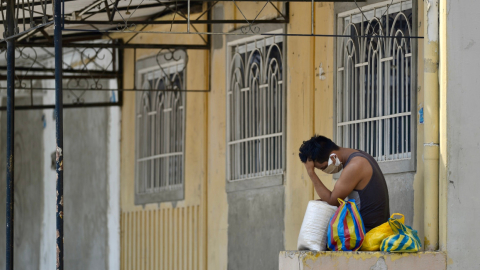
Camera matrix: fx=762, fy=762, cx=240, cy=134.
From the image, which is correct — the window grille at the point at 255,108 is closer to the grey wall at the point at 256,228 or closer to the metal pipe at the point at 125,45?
the grey wall at the point at 256,228

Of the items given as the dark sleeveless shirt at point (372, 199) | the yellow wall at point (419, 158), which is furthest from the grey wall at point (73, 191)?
the dark sleeveless shirt at point (372, 199)

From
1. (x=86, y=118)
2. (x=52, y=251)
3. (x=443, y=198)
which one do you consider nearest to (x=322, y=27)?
(x=443, y=198)

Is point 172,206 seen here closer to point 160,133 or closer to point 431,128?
point 160,133

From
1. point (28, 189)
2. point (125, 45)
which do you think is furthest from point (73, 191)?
point (125, 45)

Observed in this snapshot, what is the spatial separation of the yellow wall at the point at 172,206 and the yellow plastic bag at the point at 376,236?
475cm

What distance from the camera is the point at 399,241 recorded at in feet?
19.4

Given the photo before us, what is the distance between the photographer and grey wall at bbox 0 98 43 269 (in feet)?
48.5

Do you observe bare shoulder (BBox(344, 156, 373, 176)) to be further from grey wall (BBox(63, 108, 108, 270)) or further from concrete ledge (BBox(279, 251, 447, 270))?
grey wall (BBox(63, 108, 108, 270))

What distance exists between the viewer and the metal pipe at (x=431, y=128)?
625 cm

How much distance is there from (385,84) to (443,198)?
2.14 metres

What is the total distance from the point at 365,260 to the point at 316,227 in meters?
0.47

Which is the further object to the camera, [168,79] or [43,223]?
[43,223]

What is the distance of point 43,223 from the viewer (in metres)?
14.6

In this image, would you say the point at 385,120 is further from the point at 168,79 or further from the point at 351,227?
the point at 168,79
